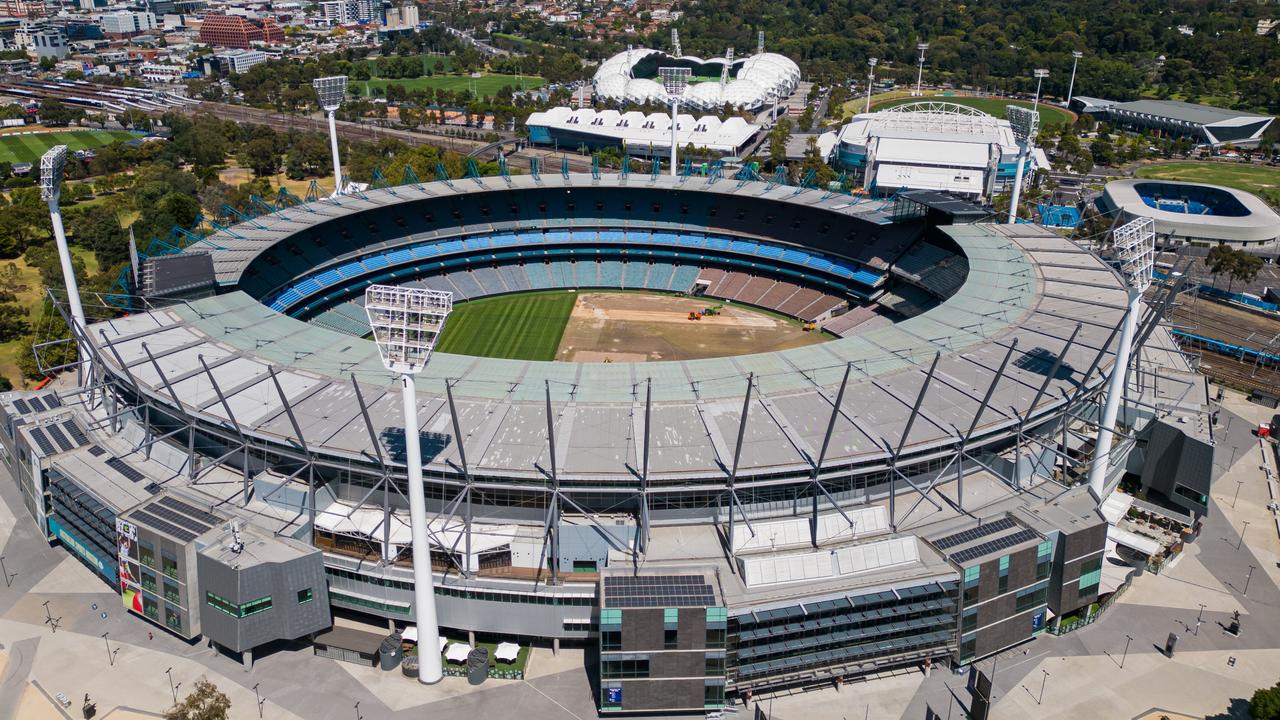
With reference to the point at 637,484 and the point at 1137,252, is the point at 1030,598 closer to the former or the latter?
the point at 637,484

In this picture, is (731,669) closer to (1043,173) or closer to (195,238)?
(195,238)

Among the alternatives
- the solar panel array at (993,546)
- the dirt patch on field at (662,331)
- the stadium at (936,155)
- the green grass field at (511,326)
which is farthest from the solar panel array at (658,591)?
the stadium at (936,155)

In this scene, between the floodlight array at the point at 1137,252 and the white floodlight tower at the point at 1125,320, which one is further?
the floodlight array at the point at 1137,252

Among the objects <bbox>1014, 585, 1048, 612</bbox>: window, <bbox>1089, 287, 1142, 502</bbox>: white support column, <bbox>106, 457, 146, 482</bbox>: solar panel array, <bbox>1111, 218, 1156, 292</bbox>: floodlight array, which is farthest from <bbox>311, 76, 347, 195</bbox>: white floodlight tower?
<bbox>1014, 585, 1048, 612</bbox>: window

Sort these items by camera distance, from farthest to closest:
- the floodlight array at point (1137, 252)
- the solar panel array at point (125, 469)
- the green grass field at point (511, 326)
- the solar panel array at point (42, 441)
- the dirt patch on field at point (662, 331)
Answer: the green grass field at point (511, 326) → the dirt patch on field at point (662, 331) → the solar panel array at point (42, 441) → the floodlight array at point (1137, 252) → the solar panel array at point (125, 469)

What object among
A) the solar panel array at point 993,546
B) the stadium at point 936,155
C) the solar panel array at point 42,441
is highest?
the stadium at point 936,155

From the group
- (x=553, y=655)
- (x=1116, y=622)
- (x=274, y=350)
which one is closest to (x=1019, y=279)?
(x=1116, y=622)

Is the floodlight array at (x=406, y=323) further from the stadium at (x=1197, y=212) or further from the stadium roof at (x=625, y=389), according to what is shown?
the stadium at (x=1197, y=212)
